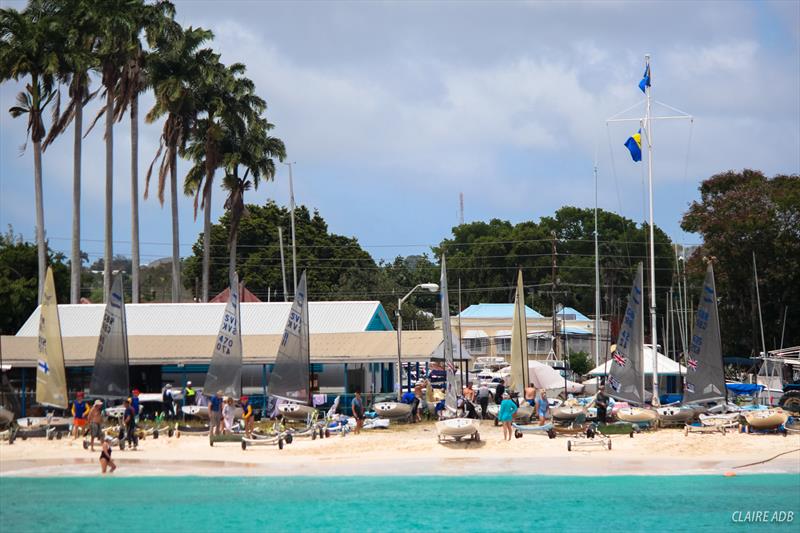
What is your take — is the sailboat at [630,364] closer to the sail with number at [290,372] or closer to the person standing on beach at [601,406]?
the person standing on beach at [601,406]

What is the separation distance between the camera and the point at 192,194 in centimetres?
5725

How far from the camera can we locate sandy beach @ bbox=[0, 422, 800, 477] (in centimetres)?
2714

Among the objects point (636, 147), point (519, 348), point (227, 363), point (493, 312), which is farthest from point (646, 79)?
point (493, 312)

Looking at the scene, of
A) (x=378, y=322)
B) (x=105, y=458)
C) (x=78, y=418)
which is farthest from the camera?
(x=378, y=322)

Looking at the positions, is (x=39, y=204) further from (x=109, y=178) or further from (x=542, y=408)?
(x=542, y=408)

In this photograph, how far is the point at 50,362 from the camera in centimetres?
3422

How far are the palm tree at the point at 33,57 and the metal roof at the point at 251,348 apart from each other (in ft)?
24.1

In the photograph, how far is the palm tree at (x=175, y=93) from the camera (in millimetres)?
53062

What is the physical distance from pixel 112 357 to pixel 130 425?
4.31 m

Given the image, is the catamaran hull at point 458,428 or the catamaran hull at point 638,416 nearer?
the catamaran hull at point 458,428

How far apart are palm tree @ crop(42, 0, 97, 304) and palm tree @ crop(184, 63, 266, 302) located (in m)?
6.49

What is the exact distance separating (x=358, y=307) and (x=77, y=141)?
17.3m

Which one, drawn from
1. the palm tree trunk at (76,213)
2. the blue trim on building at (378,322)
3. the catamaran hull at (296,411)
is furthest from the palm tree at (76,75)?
the catamaran hull at (296,411)

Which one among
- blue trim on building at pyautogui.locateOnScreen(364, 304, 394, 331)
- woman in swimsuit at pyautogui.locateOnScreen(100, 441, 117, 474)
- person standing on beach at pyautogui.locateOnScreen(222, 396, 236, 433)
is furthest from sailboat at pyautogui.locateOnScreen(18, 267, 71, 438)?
blue trim on building at pyautogui.locateOnScreen(364, 304, 394, 331)
